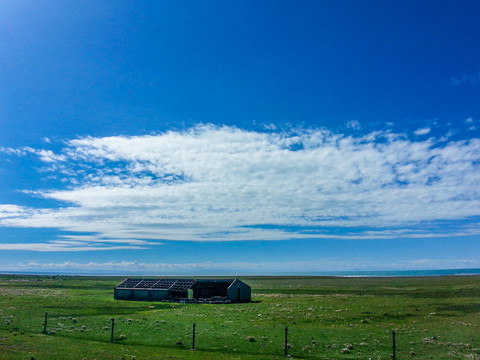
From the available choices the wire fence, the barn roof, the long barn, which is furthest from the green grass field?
the barn roof

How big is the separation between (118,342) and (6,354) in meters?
7.74

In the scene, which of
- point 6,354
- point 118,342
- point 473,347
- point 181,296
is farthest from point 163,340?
point 181,296

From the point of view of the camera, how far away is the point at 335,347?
1043 inches

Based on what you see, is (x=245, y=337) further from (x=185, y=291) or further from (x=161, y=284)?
(x=161, y=284)

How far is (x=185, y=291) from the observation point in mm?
69812

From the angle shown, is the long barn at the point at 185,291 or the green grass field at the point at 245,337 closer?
the green grass field at the point at 245,337

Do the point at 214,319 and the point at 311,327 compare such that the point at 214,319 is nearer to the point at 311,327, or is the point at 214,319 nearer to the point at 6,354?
the point at 311,327

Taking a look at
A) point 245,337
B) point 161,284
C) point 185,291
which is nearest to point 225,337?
point 245,337

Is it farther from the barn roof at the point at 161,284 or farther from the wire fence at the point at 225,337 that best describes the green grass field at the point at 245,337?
the barn roof at the point at 161,284

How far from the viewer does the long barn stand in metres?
68.2

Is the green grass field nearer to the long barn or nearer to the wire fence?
the wire fence

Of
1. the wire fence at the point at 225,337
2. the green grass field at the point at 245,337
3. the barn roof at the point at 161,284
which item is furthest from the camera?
the barn roof at the point at 161,284

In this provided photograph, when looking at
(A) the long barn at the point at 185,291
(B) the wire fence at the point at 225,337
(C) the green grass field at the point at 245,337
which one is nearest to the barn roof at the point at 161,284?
(A) the long barn at the point at 185,291

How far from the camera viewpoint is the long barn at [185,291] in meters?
68.2
